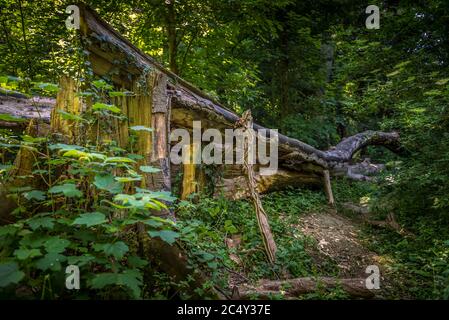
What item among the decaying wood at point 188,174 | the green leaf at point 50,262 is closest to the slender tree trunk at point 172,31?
the decaying wood at point 188,174

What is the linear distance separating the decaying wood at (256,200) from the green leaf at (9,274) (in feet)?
10.4

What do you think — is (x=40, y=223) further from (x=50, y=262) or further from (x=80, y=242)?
(x=80, y=242)

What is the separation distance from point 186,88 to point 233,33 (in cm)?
301

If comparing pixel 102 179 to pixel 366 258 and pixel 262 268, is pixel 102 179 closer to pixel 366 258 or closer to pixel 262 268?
pixel 262 268

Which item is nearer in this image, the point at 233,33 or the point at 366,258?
the point at 366,258

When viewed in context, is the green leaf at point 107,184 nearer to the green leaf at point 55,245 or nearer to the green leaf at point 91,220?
the green leaf at point 91,220

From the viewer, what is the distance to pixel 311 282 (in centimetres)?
367

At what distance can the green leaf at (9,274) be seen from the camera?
2080 mm

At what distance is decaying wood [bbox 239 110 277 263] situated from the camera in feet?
15.2

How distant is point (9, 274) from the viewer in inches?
84.1

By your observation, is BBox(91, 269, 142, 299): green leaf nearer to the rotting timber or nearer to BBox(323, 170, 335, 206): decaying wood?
the rotting timber

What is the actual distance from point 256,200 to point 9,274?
3.53 metres

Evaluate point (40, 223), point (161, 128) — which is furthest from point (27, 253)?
point (161, 128)
